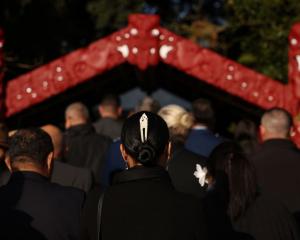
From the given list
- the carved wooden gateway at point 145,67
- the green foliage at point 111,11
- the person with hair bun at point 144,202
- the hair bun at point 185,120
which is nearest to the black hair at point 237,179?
the person with hair bun at point 144,202

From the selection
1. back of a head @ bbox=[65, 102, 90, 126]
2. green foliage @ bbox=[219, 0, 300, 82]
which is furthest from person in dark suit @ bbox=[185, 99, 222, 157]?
green foliage @ bbox=[219, 0, 300, 82]

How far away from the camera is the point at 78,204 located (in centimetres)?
421

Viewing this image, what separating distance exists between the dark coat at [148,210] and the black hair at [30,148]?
0.84 meters

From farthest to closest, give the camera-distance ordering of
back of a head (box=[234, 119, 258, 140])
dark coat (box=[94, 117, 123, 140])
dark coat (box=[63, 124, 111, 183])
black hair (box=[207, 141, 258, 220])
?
back of a head (box=[234, 119, 258, 140])
dark coat (box=[94, 117, 123, 140])
dark coat (box=[63, 124, 111, 183])
black hair (box=[207, 141, 258, 220])

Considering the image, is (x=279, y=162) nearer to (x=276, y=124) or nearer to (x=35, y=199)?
(x=276, y=124)

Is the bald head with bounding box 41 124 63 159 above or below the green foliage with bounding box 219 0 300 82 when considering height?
below

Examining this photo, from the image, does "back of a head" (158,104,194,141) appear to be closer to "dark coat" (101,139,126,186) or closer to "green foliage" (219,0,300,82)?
"dark coat" (101,139,126,186)

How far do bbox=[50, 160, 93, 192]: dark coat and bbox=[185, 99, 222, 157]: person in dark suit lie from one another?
5.08 ft

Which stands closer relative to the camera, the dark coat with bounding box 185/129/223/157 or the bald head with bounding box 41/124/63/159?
the bald head with bounding box 41/124/63/159

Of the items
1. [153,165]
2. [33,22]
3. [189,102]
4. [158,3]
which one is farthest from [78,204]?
[158,3]

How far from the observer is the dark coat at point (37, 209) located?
4016 mm

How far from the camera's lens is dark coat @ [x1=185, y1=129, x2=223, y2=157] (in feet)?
23.6

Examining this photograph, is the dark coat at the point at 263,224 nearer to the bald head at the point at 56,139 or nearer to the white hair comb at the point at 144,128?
the white hair comb at the point at 144,128

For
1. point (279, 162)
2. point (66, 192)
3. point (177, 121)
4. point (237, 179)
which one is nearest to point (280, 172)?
point (279, 162)
